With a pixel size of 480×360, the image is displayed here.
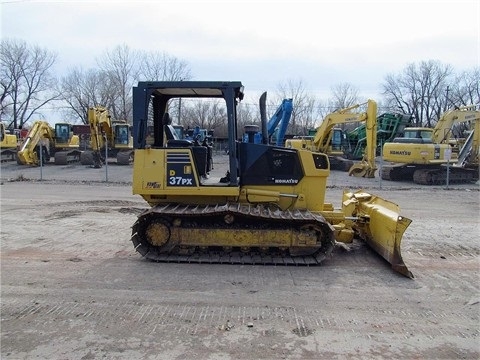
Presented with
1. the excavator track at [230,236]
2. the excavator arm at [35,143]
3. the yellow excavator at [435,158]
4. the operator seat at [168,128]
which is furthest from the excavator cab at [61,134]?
the excavator track at [230,236]

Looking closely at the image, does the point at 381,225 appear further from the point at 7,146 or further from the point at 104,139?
the point at 7,146

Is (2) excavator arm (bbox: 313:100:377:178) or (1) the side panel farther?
(1) the side panel

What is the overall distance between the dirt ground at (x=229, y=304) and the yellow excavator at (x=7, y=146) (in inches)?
961

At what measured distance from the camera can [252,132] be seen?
6.92m

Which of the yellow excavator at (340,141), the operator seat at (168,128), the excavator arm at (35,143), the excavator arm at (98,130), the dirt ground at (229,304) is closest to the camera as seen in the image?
the dirt ground at (229,304)

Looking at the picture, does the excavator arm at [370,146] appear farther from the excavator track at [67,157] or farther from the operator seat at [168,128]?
the excavator track at [67,157]

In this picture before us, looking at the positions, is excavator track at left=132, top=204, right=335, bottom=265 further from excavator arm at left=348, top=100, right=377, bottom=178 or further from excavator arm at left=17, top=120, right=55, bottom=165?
excavator arm at left=17, top=120, right=55, bottom=165

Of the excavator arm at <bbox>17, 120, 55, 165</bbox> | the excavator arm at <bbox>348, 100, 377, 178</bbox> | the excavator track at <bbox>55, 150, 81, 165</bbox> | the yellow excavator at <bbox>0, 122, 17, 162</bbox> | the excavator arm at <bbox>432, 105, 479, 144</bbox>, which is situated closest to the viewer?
the excavator arm at <bbox>348, 100, 377, 178</bbox>

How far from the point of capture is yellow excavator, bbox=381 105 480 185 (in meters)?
19.4

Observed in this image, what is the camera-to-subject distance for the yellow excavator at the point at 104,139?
966 inches

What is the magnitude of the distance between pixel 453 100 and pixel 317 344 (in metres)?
66.7

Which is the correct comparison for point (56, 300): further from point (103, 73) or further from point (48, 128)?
point (103, 73)

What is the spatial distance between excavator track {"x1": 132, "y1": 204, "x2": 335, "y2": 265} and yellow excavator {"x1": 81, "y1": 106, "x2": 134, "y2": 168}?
1765cm

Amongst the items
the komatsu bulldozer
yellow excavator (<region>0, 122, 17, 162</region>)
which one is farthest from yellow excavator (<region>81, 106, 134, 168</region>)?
the komatsu bulldozer
